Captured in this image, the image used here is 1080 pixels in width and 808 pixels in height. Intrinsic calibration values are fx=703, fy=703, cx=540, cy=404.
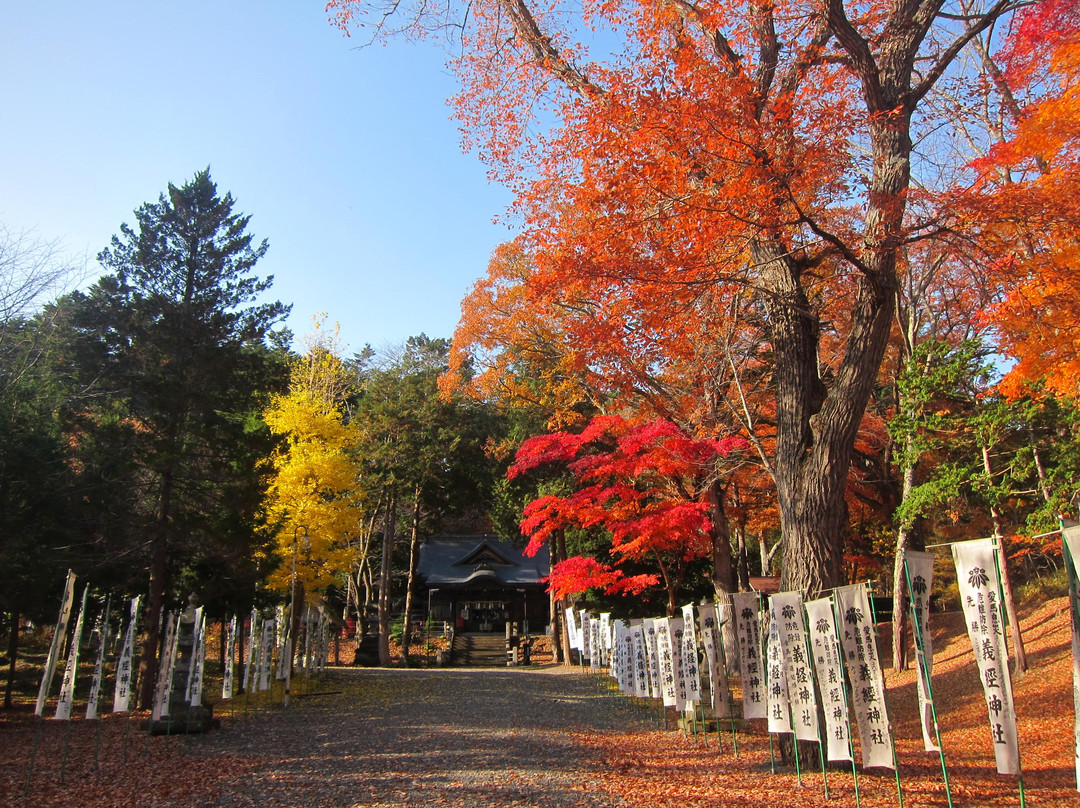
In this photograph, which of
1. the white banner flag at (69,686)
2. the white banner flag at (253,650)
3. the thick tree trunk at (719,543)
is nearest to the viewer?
the white banner flag at (69,686)

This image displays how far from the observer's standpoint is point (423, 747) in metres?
9.56

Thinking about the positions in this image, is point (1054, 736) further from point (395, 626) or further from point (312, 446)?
point (395, 626)

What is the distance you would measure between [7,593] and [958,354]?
16.1 metres

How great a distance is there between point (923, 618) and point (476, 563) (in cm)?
3064

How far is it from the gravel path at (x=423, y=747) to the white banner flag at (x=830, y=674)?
7.08 ft

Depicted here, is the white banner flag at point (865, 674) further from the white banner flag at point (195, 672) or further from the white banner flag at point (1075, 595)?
the white banner flag at point (195, 672)

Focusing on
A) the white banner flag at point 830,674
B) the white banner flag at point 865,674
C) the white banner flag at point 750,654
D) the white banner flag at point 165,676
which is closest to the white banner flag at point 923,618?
the white banner flag at point 865,674

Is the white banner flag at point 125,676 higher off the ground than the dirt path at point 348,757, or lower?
higher

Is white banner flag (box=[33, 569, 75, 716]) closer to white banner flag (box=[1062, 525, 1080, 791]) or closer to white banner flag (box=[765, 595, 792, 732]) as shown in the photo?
white banner flag (box=[765, 595, 792, 732])

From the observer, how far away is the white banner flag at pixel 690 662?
1018 cm

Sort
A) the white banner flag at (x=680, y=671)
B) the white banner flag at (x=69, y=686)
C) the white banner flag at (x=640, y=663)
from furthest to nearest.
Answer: the white banner flag at (x=640, y=663)
the white banner flag at (x=680, y=671)
the white banner flag at (x=69, y=686)

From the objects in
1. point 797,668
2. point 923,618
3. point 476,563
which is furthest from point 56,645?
point 476,563

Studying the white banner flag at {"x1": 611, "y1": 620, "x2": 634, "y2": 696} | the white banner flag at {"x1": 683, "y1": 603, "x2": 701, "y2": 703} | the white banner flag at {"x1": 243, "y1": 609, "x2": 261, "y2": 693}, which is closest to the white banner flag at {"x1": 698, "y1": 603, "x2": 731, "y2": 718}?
the white banner flag at {"x1": 683, "y1": 603, "x2": 701, "y2": 703}

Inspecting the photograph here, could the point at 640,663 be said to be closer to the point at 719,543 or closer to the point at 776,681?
the point at 719,543
